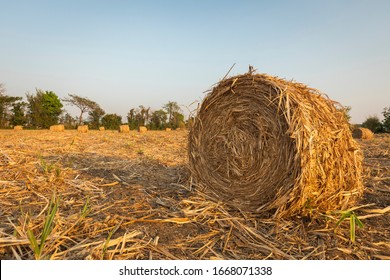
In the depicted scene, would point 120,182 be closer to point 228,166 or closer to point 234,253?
point 228,166

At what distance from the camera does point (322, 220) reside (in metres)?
3.74

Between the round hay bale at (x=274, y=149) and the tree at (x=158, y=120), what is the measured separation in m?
34.6

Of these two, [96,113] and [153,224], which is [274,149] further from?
[96,113]

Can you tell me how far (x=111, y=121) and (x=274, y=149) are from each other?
41918 millimetres

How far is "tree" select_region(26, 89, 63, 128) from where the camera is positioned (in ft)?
128

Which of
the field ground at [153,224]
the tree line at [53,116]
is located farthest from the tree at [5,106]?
the field ground at [153,224]

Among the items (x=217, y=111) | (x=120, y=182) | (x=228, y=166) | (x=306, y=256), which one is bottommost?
(x=306, y=256)

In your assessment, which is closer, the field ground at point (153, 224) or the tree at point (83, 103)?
the field ground at point (153, 224)

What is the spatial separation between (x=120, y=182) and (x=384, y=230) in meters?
3.83

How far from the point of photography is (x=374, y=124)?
26.8m

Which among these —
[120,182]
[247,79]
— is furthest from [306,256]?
[120,182]

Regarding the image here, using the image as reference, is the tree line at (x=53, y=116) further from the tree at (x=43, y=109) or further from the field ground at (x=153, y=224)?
the field ground at (x=153, y=224)

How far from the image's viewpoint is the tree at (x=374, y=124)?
26.4 metres

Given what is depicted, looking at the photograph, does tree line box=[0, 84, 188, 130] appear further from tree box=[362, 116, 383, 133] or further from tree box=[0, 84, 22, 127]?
tree box=[362, 116, 383, 133]
